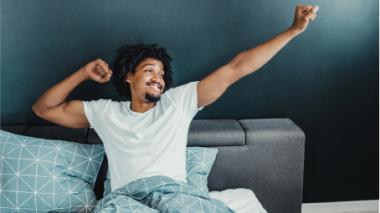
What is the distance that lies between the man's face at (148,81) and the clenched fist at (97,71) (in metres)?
0.13

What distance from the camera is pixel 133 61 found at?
1942 millimetres

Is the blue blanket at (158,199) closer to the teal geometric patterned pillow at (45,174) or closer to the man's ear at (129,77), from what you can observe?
the teal geometric patterned pillow at (45,174)

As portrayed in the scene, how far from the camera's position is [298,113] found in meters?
2.37

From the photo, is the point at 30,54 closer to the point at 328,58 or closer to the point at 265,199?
the point at 265,199

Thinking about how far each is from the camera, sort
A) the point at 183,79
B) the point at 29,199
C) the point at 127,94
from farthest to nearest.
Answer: the point at 183,79, the point at 127,94, the point at 29,199

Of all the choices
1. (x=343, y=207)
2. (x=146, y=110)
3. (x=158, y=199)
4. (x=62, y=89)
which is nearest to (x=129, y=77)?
(x=146, y=110)

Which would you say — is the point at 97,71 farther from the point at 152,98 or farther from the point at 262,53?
the point at 262,53

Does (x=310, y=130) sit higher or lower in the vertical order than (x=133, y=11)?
lower

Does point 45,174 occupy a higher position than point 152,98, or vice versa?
point 152,98

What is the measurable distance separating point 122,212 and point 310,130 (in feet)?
4.30

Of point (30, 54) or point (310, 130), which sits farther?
point (310, 130)

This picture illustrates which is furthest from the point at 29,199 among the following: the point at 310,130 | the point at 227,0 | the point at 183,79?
the point at 310,130

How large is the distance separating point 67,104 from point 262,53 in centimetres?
92

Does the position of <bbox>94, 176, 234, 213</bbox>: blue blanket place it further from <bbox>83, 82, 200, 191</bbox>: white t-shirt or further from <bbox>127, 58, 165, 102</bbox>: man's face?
<bbox>127, 58, 165, 102</bbox>: man's face
